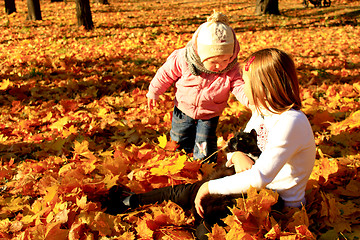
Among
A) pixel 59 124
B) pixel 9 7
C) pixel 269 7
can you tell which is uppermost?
pixel 9 7

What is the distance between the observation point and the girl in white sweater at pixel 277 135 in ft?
5.03

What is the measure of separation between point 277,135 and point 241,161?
1.13 feet

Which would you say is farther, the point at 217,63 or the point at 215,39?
the point at 217,63

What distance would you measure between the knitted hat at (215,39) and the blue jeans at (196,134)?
688 mm

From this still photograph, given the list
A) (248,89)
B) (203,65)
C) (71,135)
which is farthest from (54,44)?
(248,89)

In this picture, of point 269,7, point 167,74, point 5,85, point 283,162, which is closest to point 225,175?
point 283,162

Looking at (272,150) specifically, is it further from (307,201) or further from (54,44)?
(54,44)

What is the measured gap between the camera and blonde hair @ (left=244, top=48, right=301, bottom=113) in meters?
1.59

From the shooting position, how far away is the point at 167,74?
8.71ft

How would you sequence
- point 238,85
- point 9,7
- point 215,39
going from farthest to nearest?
point 9,7 < point 238,85 < point 215,39

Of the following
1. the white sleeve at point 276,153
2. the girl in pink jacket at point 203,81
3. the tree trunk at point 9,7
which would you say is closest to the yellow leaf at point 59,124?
the girl in pink jacket at point 203,81

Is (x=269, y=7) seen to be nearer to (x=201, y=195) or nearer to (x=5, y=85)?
(x=5, y=85)

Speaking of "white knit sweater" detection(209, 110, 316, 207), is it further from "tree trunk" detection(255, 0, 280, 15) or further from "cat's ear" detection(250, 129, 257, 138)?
"tree trunk" detection(255, 0, 280, 15)

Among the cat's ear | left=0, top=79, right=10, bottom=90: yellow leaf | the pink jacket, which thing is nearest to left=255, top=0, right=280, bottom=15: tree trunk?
left=0, top=79, right=10, bottom=90: yellow leaf
